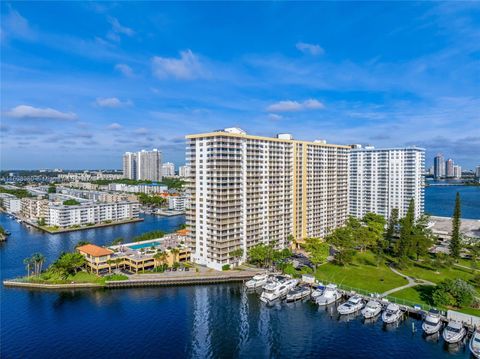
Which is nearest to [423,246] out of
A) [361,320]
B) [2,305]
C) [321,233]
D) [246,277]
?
[321,233]

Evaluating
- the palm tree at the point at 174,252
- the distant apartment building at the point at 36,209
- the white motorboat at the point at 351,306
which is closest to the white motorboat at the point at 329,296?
the white motorboat at the point at 351,306

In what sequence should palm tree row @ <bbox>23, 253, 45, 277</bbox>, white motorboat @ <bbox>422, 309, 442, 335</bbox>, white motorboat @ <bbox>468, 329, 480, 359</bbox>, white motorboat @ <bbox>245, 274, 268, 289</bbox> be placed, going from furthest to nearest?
1. palm tree row @ <bbox>23, 253, 45, 277</bbox>
2. white motorboat @ <bbox>245, 274, 268, 289</bbox>
3. white motorboat @ <bbox>422, 309, 442, 335</bbox>
4. white motorboat @ <bbox>468, 329, 480, 359</bbox>

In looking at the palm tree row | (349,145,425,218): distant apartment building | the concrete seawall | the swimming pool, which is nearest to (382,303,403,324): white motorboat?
the concrete seawall

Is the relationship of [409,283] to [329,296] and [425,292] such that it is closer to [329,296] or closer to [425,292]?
[425,292]

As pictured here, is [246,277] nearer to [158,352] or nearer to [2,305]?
[158,352]

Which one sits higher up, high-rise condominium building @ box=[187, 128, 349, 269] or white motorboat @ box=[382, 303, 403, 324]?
high-rise condominium building @ box=[187, 128, 349, 269]

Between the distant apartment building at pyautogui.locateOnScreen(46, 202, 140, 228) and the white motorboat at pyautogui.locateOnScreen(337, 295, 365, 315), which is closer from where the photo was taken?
the white motorboat at pyautogui.locateOnScreen(337, 295, 365, 315)

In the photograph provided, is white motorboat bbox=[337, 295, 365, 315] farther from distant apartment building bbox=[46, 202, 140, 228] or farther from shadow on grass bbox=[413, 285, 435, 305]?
distant apartment building bbox=[46, 202, 140, 228]
